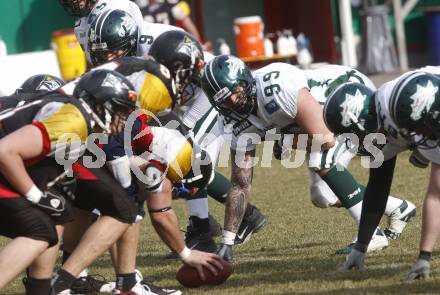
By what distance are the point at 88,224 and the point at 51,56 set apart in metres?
10.2

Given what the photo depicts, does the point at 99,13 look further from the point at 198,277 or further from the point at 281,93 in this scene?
the point at 198,277

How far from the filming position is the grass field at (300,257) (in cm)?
560

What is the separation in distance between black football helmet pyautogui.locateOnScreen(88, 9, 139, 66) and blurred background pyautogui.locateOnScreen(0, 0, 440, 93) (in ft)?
28.5

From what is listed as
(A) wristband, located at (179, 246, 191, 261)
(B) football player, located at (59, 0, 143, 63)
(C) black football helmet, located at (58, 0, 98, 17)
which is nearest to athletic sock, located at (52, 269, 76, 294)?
(A) wristband, located at (179, 246, 191, 261)

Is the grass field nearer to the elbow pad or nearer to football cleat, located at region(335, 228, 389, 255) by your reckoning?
football cleat, located at region(335, 228, 389, 255)

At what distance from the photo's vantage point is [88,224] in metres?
5.98

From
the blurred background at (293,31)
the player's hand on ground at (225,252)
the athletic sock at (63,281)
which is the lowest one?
the blurred background at (293,31)

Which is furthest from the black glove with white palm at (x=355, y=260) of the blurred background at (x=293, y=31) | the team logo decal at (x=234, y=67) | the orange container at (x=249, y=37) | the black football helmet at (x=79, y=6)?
the orange container at (x=249, y=37)

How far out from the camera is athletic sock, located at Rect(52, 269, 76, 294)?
17.7 feet

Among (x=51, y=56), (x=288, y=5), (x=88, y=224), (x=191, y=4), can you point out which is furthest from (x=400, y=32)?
(x=88, y=224)

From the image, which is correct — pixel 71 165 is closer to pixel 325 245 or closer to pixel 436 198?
pixel 436 198

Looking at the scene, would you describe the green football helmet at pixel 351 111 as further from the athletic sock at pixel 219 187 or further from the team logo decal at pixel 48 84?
the athletic sock at pixel 219 187

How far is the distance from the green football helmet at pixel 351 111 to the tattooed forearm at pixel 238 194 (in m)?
1.34

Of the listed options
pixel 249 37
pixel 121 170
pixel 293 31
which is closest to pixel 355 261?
pixel 121 170
